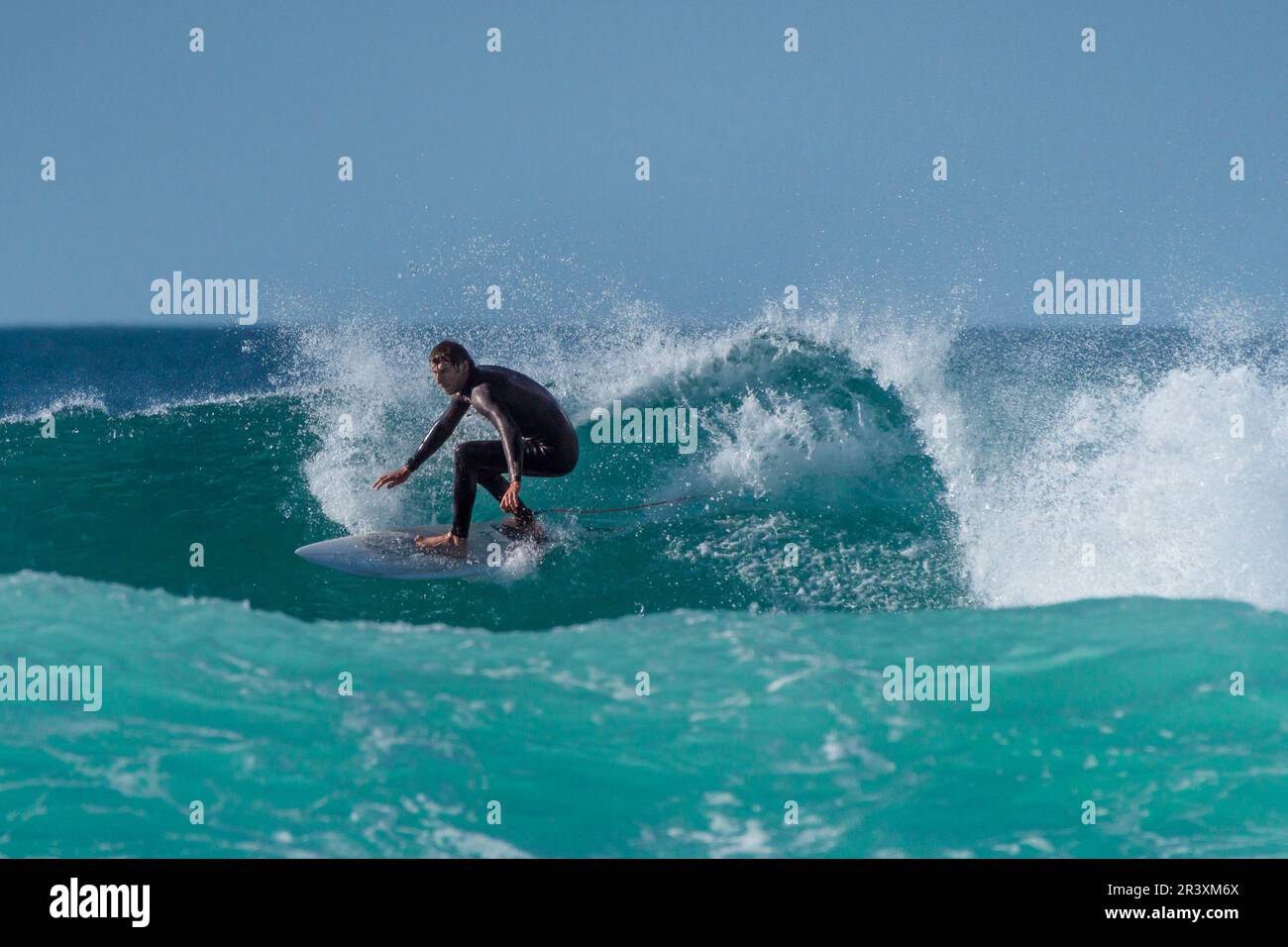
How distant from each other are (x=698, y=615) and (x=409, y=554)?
2.51m

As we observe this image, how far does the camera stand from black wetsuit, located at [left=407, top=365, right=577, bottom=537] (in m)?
8.66

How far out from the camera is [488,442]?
8859mm

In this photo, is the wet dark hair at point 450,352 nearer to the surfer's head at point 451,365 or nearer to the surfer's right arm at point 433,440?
the surfer's head at point 451,365

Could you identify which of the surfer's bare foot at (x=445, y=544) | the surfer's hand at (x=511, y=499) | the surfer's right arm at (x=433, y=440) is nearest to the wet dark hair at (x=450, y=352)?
the surfer's right arm at (x=433, y=440)

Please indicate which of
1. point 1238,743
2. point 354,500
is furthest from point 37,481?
point 1238,743

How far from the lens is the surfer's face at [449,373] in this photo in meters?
8.55

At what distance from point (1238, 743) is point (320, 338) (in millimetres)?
10291

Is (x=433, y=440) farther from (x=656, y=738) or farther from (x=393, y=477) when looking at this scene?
(x=656, y=738)

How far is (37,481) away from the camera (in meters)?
12.0

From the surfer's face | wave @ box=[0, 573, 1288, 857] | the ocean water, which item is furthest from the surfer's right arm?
wave @ box=[0, 573, 1288, 857]

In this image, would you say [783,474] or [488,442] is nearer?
[488,442]

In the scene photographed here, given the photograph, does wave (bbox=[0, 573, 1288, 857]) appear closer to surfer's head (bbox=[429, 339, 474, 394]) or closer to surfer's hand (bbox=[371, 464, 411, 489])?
surfer's hand (bbox=[371, 464, 411, 489])

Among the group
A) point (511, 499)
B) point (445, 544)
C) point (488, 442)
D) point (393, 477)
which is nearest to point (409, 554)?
point (445, 544)

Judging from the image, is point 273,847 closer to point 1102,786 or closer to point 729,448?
point 1102,786
